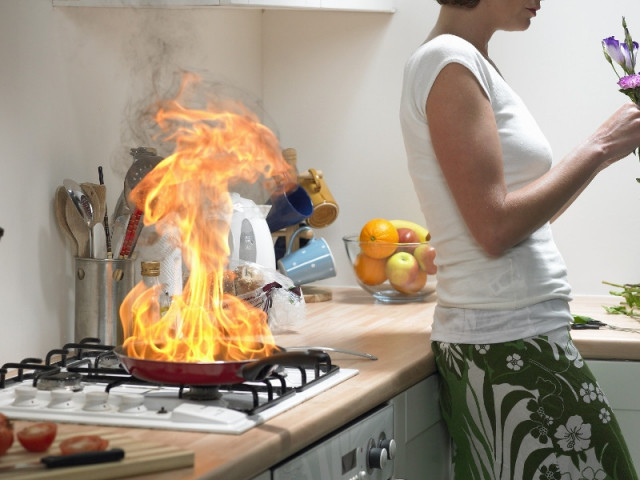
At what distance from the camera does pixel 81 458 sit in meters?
1.02

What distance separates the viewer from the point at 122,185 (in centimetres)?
206

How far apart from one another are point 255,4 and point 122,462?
4.18 ft

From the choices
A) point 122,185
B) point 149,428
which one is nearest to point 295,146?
point 122,185

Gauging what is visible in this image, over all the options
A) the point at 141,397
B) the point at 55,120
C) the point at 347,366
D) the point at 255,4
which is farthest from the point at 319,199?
the point at 141,397

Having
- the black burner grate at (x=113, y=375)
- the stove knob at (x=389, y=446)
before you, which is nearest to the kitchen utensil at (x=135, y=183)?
the black burner grate at (x=113, y=375)

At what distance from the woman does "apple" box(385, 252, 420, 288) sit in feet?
2.23

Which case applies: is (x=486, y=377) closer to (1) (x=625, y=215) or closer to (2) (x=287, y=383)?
(2) (x=287, y=383)

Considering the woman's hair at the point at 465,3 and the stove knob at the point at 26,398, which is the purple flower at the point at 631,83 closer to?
the woman's hair at the point at 465,3

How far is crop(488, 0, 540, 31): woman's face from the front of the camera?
1.64 metres

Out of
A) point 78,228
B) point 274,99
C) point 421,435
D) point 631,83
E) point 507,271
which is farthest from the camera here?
point 274,99

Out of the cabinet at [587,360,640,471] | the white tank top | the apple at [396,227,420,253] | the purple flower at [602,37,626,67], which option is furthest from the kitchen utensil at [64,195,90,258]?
the purple flower at [602,37,626,67]

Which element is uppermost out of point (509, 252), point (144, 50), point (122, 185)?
point (144, 50)

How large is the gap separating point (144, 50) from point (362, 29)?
29.3 inches

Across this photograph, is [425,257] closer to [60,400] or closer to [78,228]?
[78,228]
